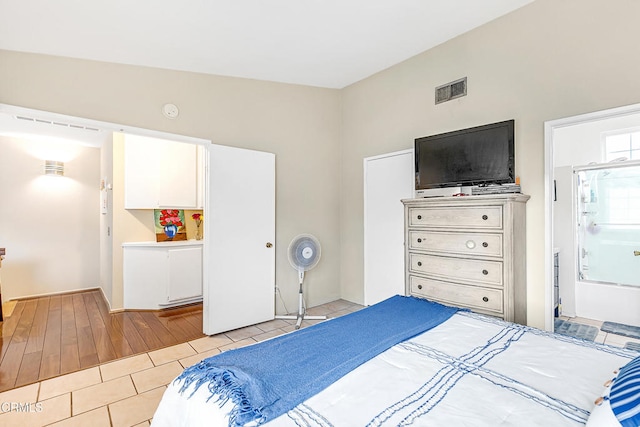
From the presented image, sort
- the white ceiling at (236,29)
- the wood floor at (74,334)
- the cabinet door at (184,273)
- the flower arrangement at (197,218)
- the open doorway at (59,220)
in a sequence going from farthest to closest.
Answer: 1. the flower arrangement at (197,218)
2. the open doorway at (59,220)
3. the cabinet door at (184,273)
4. the wood floor at (74,334)
5. the white ceiling at (236,29)

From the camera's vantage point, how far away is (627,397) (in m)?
0.79

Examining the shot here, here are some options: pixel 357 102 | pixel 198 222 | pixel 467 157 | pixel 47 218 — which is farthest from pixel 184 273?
pixel 467 157

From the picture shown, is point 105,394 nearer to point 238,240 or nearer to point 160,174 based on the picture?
point 238,240

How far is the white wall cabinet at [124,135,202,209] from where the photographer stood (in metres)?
4.09

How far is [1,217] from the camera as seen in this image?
175 inches

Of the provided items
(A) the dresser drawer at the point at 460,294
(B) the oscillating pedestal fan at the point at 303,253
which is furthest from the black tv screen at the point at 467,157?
(B) the oscillating pedestal fan at the point at 303,253

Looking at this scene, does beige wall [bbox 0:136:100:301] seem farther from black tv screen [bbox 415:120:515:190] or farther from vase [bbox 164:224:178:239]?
black tv screen [bbox 415:120:515:190]

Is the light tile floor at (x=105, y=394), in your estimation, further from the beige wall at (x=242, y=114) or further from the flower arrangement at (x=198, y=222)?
the flower arrangement at (x=198, y=222)

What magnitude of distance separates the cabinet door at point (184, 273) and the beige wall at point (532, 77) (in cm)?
318

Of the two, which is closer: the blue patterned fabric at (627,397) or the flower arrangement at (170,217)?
the blue patterned fabric at (627,397)

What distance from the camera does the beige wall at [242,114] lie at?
7.95ft

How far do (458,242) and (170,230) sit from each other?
387 cm

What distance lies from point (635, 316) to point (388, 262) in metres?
2.54

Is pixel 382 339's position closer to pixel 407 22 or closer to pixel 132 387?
pixel 132 387
